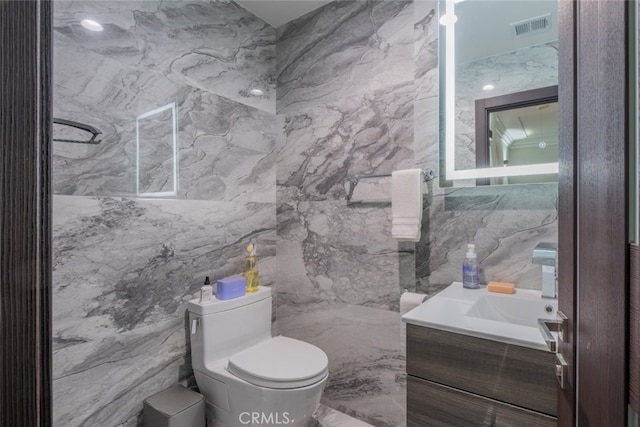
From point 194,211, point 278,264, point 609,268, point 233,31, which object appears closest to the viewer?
point 609,268

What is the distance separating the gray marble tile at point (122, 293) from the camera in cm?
119

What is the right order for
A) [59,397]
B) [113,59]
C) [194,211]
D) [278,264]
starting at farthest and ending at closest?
[278,264] < [194,211] < [113,59] < [59,397]

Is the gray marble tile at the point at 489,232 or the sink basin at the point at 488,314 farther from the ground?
the gray marble tile at the point at 489,232

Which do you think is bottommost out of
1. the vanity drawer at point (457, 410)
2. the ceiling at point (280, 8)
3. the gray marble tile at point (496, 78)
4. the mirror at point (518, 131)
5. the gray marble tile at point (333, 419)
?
the gray marble tile at point (333, 419)

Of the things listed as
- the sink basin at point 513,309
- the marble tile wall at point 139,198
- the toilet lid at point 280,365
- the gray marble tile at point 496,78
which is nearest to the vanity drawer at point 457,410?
the sink basin at point 513,309

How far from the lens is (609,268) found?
395 millimetres

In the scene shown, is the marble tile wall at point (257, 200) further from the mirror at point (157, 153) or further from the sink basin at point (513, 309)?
the sink basin at point (513, 309)

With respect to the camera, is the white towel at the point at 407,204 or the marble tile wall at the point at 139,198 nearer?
the marble tile wall at the point at 139,198

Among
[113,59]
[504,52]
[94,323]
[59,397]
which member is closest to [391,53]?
[504,52]

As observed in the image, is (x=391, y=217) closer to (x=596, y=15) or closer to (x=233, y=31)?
(x=596, y=15)

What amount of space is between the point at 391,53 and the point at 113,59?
1331mm

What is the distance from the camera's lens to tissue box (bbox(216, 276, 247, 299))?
1597mm

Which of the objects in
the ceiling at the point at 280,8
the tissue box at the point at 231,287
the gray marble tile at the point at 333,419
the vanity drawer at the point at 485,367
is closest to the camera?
the vanity drawer at the point at 485,367

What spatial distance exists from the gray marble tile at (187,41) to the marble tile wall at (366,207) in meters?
0.20
